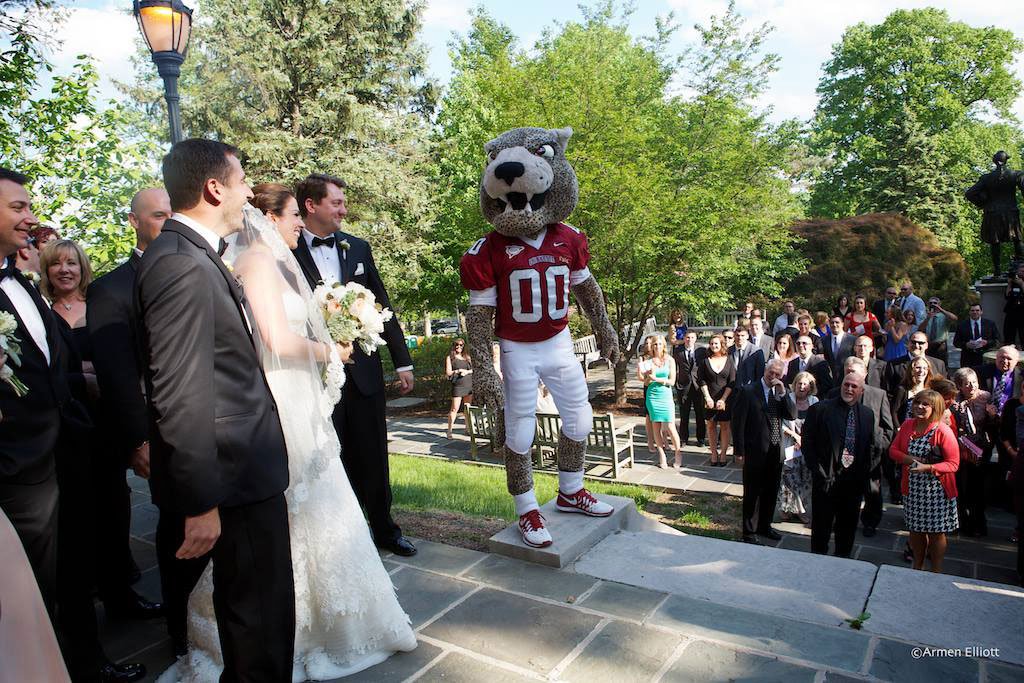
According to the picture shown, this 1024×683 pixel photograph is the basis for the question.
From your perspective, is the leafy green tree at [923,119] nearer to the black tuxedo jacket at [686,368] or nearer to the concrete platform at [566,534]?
the black tuxedo jacket at [686,368]

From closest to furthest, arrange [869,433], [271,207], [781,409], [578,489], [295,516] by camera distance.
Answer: [295,516], [271,207], [578,489], [869,433], [781,409]

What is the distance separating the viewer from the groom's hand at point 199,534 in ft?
6.30

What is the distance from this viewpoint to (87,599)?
2660 millimetres

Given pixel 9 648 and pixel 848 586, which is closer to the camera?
pixel 9 648

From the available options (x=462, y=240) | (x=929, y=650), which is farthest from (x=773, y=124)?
(x=929, y=650)

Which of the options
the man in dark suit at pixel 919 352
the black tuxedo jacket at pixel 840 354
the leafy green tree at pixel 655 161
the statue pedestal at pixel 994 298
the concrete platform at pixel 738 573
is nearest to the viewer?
the concrete platform at pixel 738 573

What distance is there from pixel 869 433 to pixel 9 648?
5.80 m

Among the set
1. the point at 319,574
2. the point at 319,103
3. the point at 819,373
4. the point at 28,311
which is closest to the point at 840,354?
the point at 819,373

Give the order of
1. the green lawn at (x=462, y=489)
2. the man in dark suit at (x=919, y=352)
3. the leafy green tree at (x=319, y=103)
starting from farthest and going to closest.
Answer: the leafy green tree at (x=319, y=103) < the man in dark suit at (x=919, y=352) < the green lawn at (x=462, y=489)

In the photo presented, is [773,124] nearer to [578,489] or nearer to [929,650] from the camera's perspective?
[578,489]

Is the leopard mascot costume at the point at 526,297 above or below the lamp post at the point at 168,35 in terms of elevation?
below

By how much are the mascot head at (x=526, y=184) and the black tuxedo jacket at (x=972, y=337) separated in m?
9.23

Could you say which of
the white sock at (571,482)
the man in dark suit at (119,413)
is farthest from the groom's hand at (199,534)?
the white sock at (571,482)

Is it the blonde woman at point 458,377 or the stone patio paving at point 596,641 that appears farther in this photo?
the blonde woman at point 458,377
